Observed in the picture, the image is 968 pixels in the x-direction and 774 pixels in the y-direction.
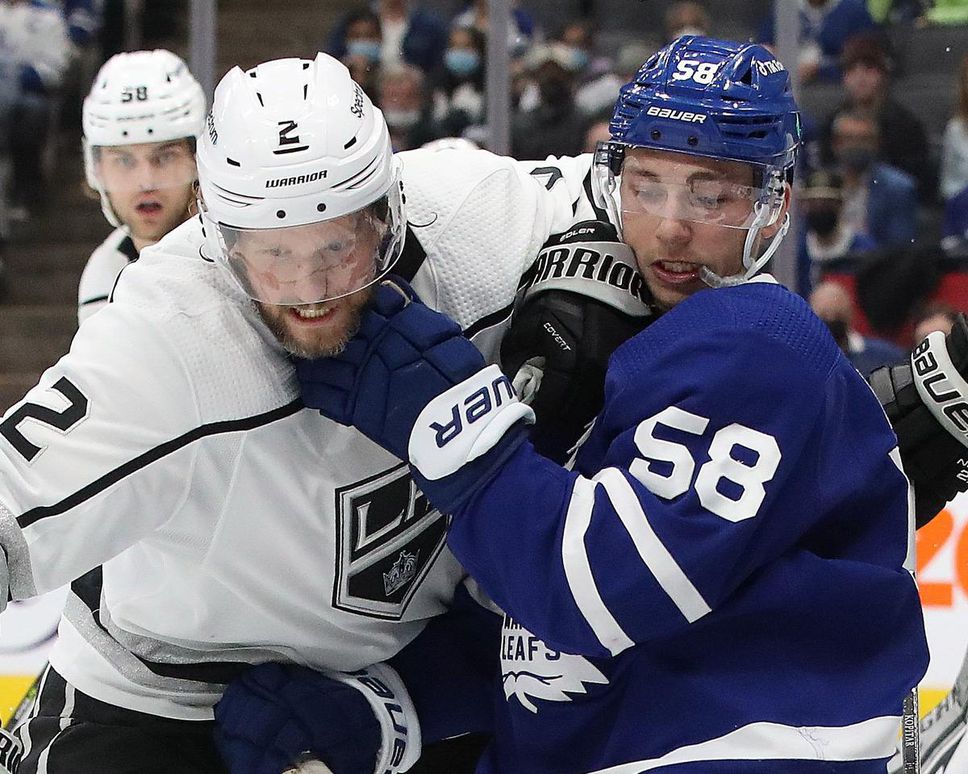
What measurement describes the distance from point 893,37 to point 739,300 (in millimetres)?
2747

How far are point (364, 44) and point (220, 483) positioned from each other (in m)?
2.92

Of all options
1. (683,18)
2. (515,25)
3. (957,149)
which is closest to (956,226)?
(957,149)

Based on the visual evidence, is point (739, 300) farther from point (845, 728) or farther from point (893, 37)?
point (893, 37)

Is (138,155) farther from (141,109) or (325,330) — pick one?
(325,330)

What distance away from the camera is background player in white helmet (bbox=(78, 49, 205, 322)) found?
3799 millimetres

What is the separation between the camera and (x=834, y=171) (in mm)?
4352

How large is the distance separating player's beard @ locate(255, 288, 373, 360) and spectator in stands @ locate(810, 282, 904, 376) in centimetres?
261

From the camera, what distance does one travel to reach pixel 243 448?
6.24 feet

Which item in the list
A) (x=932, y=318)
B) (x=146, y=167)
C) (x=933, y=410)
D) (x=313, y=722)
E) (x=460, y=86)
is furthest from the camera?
(x=460, y=86)

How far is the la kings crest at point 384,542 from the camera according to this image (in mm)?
2006

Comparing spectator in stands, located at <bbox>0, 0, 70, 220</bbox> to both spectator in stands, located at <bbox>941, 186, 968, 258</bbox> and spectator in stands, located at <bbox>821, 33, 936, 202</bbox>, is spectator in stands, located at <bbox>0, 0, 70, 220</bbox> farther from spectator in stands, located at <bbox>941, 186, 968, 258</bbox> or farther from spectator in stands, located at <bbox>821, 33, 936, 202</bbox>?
spectator in stands, located at <bbox>941, 186, 968, 258</bbox>

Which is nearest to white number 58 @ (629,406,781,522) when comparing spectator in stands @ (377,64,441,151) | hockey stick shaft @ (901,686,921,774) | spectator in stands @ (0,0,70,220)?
hockey stick shaft @ (901,686,921,774)

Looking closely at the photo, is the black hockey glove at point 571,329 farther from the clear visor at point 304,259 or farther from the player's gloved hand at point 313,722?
the player's gloved hand at point 313,722

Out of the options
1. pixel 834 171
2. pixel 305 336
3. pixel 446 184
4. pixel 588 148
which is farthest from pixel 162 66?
pixel 305 336
